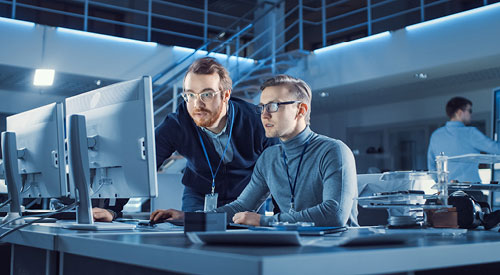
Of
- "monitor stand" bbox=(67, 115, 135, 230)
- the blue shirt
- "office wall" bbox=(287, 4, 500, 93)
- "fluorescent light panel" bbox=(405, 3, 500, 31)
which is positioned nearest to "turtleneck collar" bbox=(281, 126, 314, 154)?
"monitor stand" bbox=(67, 115, 135, 230)

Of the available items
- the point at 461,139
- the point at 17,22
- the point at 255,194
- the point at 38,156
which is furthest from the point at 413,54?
the point at 38,156

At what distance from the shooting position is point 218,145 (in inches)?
→ 97.3

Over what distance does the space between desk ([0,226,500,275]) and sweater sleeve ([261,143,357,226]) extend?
45 cm

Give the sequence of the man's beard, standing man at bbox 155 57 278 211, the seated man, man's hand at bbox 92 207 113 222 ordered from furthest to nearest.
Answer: standing man at bbox 155 57 278 211, the man's beard, man's hand at bbox 92 207 113 222, the seated man

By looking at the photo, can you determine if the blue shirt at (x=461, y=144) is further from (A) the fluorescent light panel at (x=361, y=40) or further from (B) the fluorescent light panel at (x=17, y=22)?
(B) the fluorescent light panel at (x=17, y=22)

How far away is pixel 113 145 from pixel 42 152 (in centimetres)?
47

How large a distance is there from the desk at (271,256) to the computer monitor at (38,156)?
2.54 feet

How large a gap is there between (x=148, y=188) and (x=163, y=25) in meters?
7.65

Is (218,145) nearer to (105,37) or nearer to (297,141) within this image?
(297,141)

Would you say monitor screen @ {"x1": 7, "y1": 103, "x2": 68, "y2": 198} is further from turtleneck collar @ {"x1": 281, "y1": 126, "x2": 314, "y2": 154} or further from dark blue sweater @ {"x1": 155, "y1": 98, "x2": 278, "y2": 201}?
turtleneck collar @ {"x1": 281, "y1": 126, "x2": 314, "y2": 154}

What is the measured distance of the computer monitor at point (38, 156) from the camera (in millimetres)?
2010

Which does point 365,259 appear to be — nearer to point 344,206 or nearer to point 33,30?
point 344,206

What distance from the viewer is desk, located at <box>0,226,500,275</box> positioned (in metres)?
0.84

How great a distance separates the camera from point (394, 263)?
37.7 inches
